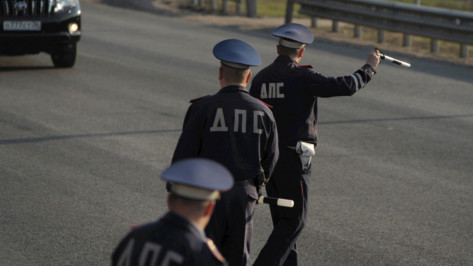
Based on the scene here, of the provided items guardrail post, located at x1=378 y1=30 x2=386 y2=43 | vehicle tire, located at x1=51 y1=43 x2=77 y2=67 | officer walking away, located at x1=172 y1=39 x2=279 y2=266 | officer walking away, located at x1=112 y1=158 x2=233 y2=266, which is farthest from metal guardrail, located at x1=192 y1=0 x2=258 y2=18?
officer walking away, located at x1=112 y1=158 x2=233 y2=266

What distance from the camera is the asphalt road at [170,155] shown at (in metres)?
6.96

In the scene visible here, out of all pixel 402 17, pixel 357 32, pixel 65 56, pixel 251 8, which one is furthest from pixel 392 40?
pixel 65 56

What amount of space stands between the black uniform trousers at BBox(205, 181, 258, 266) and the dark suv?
9.89 meters

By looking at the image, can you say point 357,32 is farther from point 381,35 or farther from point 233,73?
point 233,73

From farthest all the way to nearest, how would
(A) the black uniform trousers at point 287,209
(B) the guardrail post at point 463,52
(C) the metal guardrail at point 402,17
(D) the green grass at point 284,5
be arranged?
(D) the green grass at point 284,5 < (B) the guardrail post at point 463,52 < (C) the metal guardrail at point 402,17 < (A) the black uniform trousers at point 287,209

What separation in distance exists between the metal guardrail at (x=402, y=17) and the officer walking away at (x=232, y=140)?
41.9 feet

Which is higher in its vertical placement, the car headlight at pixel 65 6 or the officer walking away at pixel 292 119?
the officer walking away at pixel 292 119

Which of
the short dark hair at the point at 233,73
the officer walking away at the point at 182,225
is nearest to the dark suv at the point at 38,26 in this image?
the short dark hair at the point at 233,73

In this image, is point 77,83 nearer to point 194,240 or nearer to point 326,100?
point 326,100

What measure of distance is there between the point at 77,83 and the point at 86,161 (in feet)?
15.3

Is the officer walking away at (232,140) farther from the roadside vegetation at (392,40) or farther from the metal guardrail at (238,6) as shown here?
the metal guardrail at (238,6)

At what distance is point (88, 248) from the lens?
6.70 m

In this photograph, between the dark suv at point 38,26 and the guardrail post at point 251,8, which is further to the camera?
the guardrail post at point 251,8

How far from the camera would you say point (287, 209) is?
18.9ft
